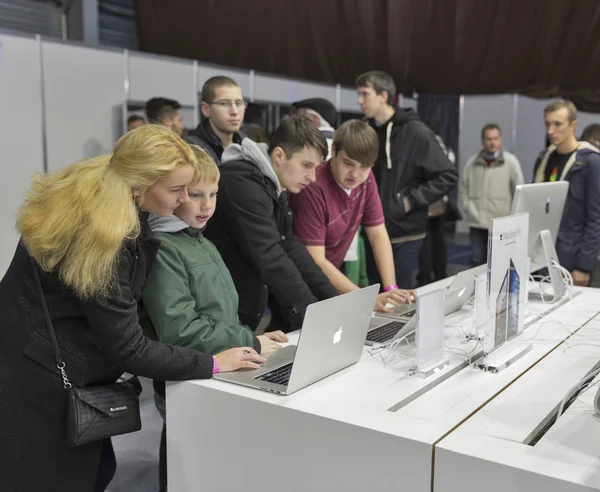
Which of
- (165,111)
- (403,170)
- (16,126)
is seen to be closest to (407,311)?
(403,170)

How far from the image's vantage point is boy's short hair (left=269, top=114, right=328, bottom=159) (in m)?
2.14

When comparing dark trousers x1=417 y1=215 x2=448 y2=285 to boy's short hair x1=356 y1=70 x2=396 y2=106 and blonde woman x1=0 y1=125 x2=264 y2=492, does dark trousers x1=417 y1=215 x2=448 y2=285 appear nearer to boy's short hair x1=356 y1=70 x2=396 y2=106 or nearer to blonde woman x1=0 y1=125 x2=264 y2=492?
boy's short hair x1=356 y1=70 x2=396 y2=106

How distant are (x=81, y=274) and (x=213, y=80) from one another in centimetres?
185

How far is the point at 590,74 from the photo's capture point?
476 cm

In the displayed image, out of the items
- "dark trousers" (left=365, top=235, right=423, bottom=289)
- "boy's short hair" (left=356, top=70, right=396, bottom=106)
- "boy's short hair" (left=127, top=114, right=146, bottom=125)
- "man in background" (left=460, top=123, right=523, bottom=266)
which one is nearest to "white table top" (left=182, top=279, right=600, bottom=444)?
"dark trousers" (left=365, top=235, right=423, bottom=289)

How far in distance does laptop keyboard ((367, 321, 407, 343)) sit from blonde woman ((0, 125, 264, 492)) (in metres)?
0.66

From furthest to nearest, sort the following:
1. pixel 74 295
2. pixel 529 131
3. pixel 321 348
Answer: pixel 529 131 → pixel 321 348 → pixel 74 295

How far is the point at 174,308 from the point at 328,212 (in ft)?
3.24

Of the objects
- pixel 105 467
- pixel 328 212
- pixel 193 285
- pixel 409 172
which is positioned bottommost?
pixel 105 467

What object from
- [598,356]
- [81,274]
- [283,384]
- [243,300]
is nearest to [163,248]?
[81,274]

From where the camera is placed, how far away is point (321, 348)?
5.15 feet

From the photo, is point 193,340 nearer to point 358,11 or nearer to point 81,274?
point 81,274

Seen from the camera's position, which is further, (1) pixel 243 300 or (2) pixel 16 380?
(1) pixel 243 300

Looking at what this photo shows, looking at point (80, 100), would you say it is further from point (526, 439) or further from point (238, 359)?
point (526, 439)
